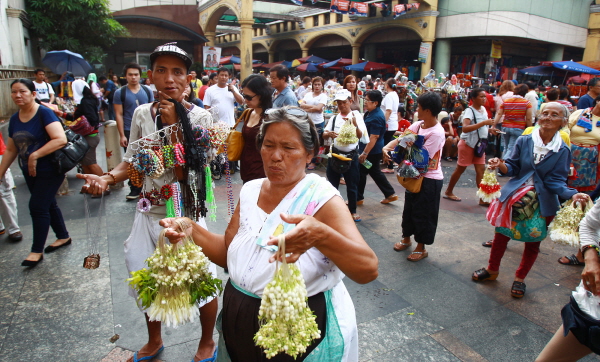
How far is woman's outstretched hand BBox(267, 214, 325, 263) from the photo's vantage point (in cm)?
133

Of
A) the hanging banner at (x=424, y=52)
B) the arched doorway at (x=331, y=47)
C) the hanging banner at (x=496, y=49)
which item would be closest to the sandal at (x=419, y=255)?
the hanging banner at (x=424, y=52)

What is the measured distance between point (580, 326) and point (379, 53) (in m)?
25.7

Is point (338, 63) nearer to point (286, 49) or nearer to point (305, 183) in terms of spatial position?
point (286, 49)

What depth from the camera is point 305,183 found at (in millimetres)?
1708

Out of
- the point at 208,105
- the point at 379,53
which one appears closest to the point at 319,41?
the point at 379,53

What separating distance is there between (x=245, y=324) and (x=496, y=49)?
22.5 meters

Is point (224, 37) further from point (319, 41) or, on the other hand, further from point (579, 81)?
point (579, 81)

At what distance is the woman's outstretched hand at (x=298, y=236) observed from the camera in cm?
133

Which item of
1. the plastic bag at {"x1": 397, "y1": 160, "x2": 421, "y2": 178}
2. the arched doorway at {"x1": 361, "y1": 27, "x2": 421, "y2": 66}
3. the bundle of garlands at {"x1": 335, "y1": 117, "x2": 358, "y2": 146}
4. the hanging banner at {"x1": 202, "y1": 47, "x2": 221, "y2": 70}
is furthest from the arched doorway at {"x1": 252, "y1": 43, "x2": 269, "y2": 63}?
the plastic bag at {"x1": 397, "y1": 160, "x2": 421, "y2": 178}

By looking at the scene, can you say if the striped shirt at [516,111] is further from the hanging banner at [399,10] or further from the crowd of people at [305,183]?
the hanging banner at [399,10]

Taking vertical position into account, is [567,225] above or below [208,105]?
below

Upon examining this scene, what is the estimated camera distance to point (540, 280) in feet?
13.5

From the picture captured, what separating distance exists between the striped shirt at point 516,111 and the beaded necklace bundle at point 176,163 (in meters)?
7.41

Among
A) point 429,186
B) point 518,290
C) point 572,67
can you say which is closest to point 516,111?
point 429,186
